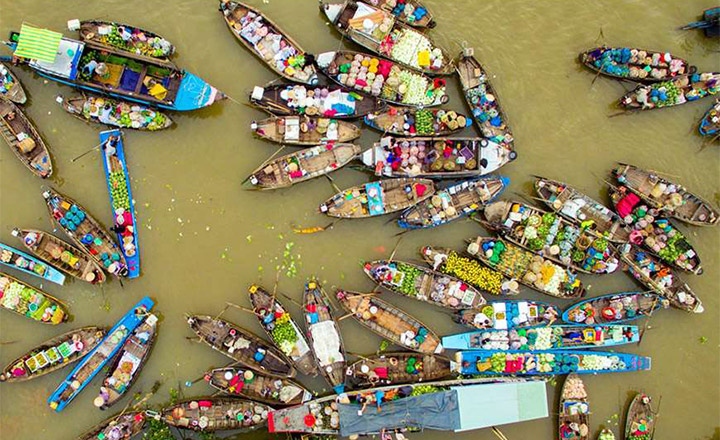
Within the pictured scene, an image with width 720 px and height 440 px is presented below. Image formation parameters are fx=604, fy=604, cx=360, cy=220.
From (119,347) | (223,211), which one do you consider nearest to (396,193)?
(223,211)

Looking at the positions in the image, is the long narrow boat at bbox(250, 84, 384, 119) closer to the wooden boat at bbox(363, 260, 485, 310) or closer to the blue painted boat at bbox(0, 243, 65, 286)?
the wooden boat at bbox(363, 260, 485, 310)

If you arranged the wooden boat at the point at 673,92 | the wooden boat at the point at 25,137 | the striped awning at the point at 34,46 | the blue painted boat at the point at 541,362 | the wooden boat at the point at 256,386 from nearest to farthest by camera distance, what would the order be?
the striped awning at the point at 34,46 < the wooden boat at the point at 256,386 < the blue painted boat at the point at 541,362 < the wooden boat at the point at 25,137 < the wooden boat at the point at 673,92

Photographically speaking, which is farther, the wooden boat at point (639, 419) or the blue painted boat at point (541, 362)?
the wooden boat at point (639, 419)

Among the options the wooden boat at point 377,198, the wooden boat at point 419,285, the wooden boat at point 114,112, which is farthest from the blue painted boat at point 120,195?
the wooden boat at point 419,285

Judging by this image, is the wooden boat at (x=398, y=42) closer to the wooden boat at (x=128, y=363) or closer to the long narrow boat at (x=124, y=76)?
the long narrow boat at (x=124, y=76)

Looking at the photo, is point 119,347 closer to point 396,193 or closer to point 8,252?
point 8,252

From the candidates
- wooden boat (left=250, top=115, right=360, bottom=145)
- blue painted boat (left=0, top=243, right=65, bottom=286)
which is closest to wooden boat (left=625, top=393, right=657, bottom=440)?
wooden boat (left=250, top=115, right=360, bottom=145)
